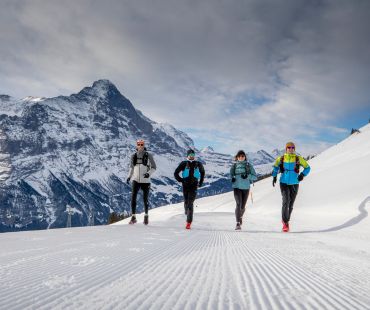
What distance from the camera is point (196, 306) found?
2.11m

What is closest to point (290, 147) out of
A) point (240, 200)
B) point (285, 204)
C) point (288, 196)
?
point (288, 196)

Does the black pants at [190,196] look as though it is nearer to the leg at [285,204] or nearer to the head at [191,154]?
the head at [191,154]

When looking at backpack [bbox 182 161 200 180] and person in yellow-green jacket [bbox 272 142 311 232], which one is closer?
person in yellow-green jacket [bbox 272 142 311 232]

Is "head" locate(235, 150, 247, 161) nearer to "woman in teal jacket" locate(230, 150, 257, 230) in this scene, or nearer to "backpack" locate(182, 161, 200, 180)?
"woman in teal jacket" locate(230, 150, 257, 230)

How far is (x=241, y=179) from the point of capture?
1138 centimetres

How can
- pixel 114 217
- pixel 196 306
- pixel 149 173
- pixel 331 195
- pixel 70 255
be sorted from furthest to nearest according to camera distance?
pixel 114 217 → pixel 331 195 → pixel 149 173 → pixel 70 255 → pixel 196 306

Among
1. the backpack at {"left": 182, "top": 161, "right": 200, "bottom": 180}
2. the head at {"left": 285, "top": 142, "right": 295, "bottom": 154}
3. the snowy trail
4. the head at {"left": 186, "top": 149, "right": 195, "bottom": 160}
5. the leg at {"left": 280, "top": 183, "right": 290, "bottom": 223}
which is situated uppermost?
the head at {"left": 285, "top": 142, "right": 295, "bottom": 154}

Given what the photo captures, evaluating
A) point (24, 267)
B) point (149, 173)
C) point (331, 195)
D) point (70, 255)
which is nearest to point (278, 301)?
point (24, 267)

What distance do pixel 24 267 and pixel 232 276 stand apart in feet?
6.37

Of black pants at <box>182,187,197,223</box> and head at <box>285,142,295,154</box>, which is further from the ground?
head at <box>285,142,295,154</box>

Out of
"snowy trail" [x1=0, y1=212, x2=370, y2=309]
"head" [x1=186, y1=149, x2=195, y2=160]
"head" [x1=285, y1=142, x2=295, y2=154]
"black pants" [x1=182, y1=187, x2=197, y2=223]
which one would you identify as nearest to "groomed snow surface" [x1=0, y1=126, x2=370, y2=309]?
"snowy trail" [x1=0, y1=212, x2=370, y2=309]

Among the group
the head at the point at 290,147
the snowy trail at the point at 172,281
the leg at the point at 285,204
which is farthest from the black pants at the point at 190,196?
the snowy trail at the point at 172,281

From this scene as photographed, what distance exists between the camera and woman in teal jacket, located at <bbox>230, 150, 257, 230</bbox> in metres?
11.3

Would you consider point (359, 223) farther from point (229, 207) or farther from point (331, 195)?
point (229, 207)
